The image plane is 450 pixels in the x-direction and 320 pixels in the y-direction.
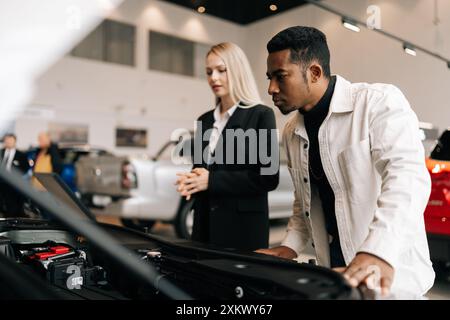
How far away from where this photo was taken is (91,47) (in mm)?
11984

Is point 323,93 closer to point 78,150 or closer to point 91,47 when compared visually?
point 78,150

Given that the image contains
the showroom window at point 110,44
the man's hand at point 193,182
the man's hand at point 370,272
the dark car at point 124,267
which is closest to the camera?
the dark car at point 124,267

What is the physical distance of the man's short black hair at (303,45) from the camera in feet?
3.54

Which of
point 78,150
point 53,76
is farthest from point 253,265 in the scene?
point 53,76

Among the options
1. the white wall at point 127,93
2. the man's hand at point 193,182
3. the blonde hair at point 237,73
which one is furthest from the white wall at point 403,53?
the white wall at point 127,93

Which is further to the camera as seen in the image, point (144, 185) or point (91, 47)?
point (91, 47)

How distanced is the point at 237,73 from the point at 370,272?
1.06 m

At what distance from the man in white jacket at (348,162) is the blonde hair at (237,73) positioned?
1.47 feet

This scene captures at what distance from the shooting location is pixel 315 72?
1126 millimetres

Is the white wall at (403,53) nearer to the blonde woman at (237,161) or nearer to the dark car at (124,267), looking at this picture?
the blonde woman at (237,161)

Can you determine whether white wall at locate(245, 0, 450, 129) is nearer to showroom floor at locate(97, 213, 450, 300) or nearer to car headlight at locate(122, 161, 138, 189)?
showroom floor at locate(97, 213, 450, 300)

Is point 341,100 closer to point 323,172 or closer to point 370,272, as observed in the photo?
point 323,172

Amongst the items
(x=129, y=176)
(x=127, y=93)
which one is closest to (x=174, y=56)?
(x=127, y=93)
